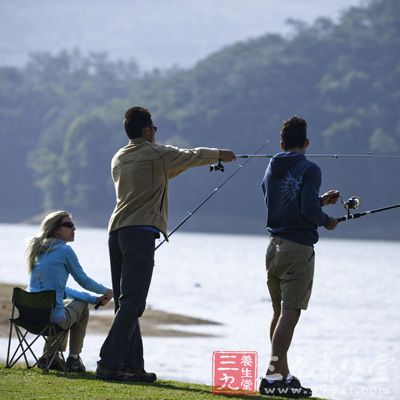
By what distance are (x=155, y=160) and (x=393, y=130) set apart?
88578 mm

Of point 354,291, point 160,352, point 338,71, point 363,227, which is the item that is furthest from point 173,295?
point 338,71

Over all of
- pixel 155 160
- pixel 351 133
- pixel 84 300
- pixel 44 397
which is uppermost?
pixel 351 133

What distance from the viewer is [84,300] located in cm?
851

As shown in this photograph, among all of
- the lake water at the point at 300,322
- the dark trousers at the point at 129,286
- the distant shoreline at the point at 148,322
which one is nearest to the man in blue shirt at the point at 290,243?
the dark trousers at the point at 129,286

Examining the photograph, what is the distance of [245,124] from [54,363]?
9043cm

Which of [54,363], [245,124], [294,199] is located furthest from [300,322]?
[245,124]

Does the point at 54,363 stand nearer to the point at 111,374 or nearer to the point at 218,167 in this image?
the point at 111,374

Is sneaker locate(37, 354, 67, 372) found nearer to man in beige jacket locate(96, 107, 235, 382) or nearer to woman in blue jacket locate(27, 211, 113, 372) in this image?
woman in blue jacket locate(27, 211, 113, 372)

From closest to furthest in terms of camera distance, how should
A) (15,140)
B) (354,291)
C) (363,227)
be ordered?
(354,291)
(363,227)
(15,140)

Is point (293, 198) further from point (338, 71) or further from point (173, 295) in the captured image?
point (338, 71)

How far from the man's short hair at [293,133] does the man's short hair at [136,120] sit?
2.95ft

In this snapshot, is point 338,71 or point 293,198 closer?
point 293,198

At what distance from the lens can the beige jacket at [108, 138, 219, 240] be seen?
7.71 m

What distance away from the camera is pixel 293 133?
755 centimetres
